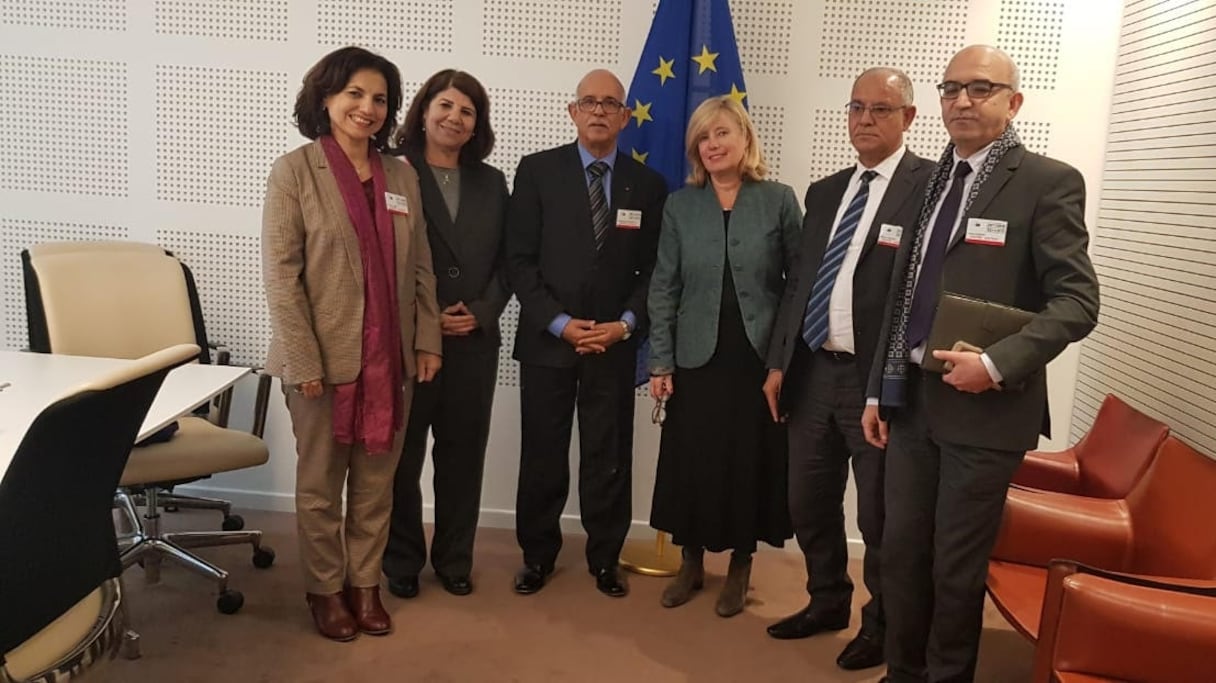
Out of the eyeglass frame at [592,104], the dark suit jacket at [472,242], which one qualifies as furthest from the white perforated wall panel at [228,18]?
the eyeglass frame at [592,104]

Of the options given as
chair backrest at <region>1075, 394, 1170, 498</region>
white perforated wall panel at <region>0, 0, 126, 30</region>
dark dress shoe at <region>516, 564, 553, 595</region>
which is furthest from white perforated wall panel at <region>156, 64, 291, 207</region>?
chair backrest at <region>1075, 394, 1170, 498</region>

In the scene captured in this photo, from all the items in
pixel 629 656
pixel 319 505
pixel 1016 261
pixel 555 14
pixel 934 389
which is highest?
pixel 555 14

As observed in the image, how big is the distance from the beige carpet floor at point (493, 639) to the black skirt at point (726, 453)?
1.06ft

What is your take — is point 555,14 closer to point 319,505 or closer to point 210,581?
point 319,505

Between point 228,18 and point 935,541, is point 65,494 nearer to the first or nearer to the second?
point 935,541

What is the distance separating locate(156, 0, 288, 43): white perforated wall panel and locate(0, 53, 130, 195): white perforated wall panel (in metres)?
0.31

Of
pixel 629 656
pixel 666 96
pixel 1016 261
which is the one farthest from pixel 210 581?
pixel 1016 261

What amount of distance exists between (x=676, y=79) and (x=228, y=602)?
7.98 feet

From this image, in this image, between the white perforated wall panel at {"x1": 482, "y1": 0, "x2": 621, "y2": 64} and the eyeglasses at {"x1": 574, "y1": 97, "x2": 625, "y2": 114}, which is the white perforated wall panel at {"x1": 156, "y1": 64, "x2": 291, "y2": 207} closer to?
the white perforated wall panel at {"x1": 482, "y1": 0, "x2": 621, "y2": 64}

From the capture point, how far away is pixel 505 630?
3.03m

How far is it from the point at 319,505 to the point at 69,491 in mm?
1227

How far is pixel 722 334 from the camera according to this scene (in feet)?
9.89

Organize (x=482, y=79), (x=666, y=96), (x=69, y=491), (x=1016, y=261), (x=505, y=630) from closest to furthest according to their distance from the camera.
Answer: (x=69, y=491), (x=1016, y=261), (x=505, y=630), (x=666, y=96), (x=482, y=79)

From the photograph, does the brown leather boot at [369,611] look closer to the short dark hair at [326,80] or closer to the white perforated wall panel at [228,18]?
the short dark hair at [326,80]
